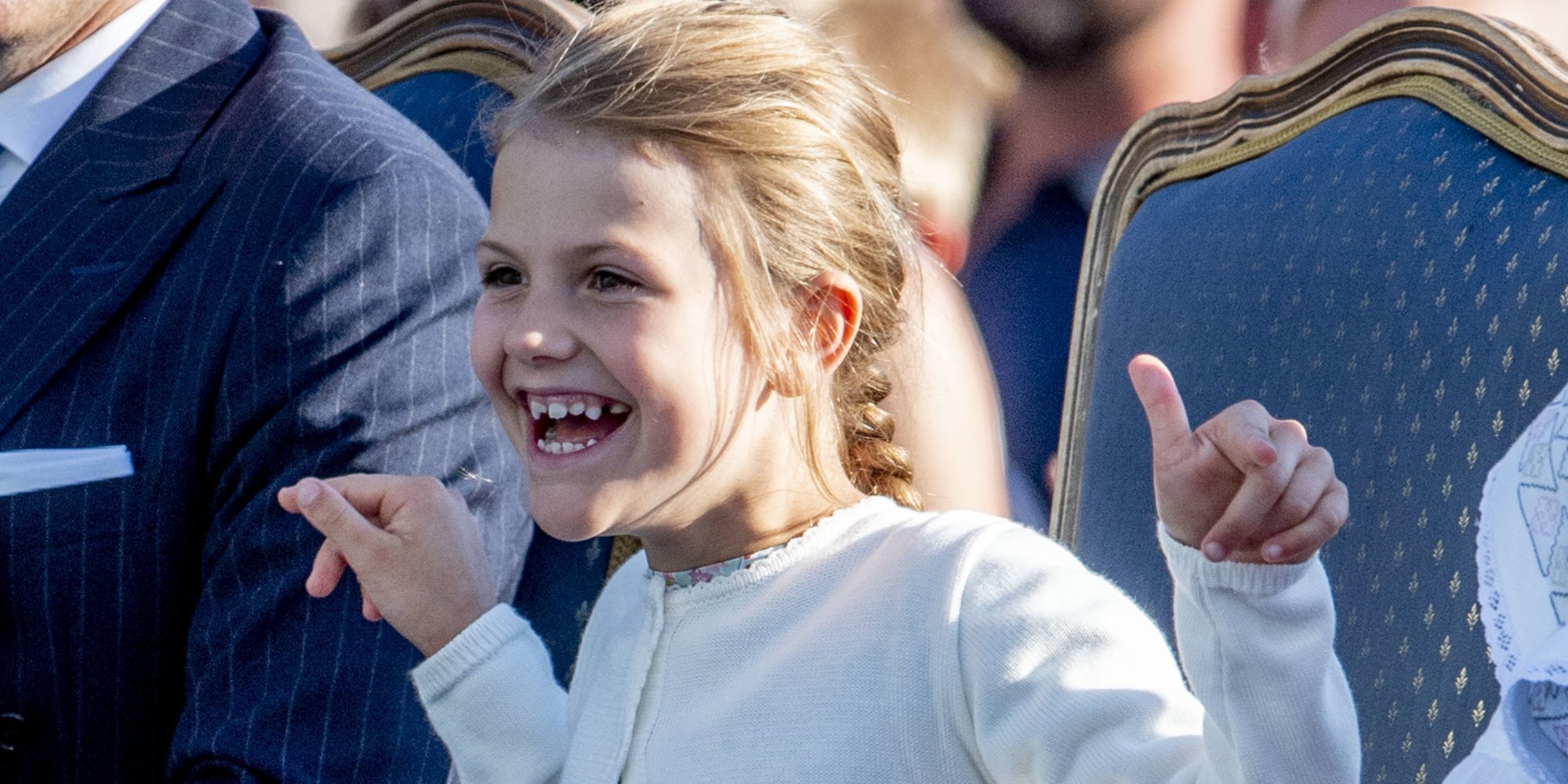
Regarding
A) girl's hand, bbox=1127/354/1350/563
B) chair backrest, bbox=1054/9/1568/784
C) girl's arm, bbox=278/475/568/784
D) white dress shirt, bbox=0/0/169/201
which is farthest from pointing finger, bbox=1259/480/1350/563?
white dress shirt, bbox=0/0/169/201

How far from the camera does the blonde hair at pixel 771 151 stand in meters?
0.88

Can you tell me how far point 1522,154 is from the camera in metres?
0.93

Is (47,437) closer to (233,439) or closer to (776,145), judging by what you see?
(233,439)

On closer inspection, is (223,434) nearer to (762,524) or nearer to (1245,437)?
(762,524)

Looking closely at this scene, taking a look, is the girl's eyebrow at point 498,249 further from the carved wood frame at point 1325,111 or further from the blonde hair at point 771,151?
the carved wood frame at point 1325,111

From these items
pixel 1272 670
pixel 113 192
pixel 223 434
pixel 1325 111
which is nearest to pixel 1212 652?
pixel 1272 670

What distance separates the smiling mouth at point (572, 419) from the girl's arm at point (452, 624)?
11 cm

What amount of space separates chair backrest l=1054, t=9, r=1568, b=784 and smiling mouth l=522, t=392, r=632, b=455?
0.44 metres

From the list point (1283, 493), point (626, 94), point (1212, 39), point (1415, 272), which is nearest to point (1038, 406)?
point (1212, 39)

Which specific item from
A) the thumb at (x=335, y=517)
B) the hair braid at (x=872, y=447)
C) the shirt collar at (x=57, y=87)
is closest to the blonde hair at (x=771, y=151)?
the hair braid at (x=872, y=447)

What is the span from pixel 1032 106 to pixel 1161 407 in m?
1.67

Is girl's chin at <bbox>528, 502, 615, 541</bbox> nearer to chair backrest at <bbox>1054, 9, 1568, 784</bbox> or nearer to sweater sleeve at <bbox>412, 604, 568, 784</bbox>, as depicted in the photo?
sweater sleeve at <bbox>412, 604, 568, 784</bbox>

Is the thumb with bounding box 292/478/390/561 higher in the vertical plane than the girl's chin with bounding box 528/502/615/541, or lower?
lower

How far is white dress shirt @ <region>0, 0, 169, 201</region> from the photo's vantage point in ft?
4.09
